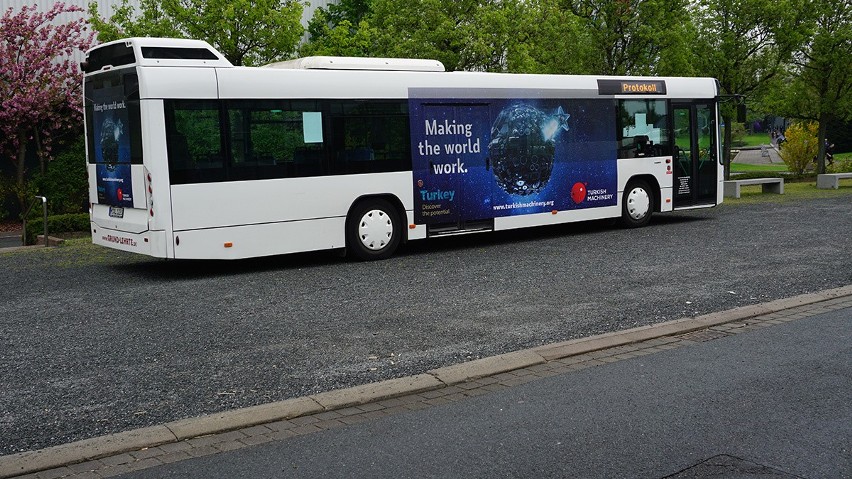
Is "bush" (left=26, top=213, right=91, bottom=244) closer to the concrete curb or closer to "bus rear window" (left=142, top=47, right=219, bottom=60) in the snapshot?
"bus rear window" (left=142, top=47, right=219, bottom=60)

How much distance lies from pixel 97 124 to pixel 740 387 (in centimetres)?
1027

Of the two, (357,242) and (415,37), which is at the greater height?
(415,37)

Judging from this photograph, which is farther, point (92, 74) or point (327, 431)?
point (92, 74)

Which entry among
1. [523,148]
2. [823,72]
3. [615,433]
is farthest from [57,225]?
[823,72]

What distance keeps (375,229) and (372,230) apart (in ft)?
0.17

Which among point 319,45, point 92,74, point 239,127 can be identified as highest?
point 319,45

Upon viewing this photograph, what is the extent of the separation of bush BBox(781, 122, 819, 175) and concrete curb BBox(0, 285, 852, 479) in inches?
1132

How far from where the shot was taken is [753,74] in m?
31.6

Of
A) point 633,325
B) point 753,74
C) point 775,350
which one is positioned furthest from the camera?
point 753,74

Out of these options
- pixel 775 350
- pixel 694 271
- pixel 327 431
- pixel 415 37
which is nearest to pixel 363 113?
pixel 694 271

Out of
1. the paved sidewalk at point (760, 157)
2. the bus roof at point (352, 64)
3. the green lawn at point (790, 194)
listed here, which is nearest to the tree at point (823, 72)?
the green lawn at point (790, 194)

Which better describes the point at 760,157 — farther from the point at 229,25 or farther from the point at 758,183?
the point at 229,25

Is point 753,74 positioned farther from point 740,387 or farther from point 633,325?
point 740,387

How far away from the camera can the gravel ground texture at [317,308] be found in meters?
7.00
